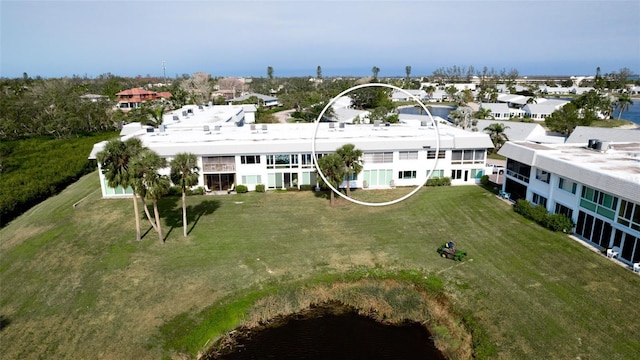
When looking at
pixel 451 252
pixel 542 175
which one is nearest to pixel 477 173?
pixel 542 175

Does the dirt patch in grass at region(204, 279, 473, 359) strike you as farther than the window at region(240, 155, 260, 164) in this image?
No

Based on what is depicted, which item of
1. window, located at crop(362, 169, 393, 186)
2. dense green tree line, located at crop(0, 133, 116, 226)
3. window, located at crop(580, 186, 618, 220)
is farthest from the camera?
window, located at crop(362, 169, 393, 186)

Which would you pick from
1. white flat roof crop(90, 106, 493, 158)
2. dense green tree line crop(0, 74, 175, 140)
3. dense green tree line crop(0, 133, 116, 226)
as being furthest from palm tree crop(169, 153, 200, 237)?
dense green tree line crop(0, 74, 175, 140)

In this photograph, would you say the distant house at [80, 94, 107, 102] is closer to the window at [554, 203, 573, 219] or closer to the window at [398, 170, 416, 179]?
the window at [398, 170, 416, 179]

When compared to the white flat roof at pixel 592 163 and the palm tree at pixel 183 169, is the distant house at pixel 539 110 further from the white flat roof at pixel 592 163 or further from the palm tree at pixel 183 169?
the palm tree at pixel 183 169

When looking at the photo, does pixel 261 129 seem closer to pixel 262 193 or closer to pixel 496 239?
pixel 262 193
